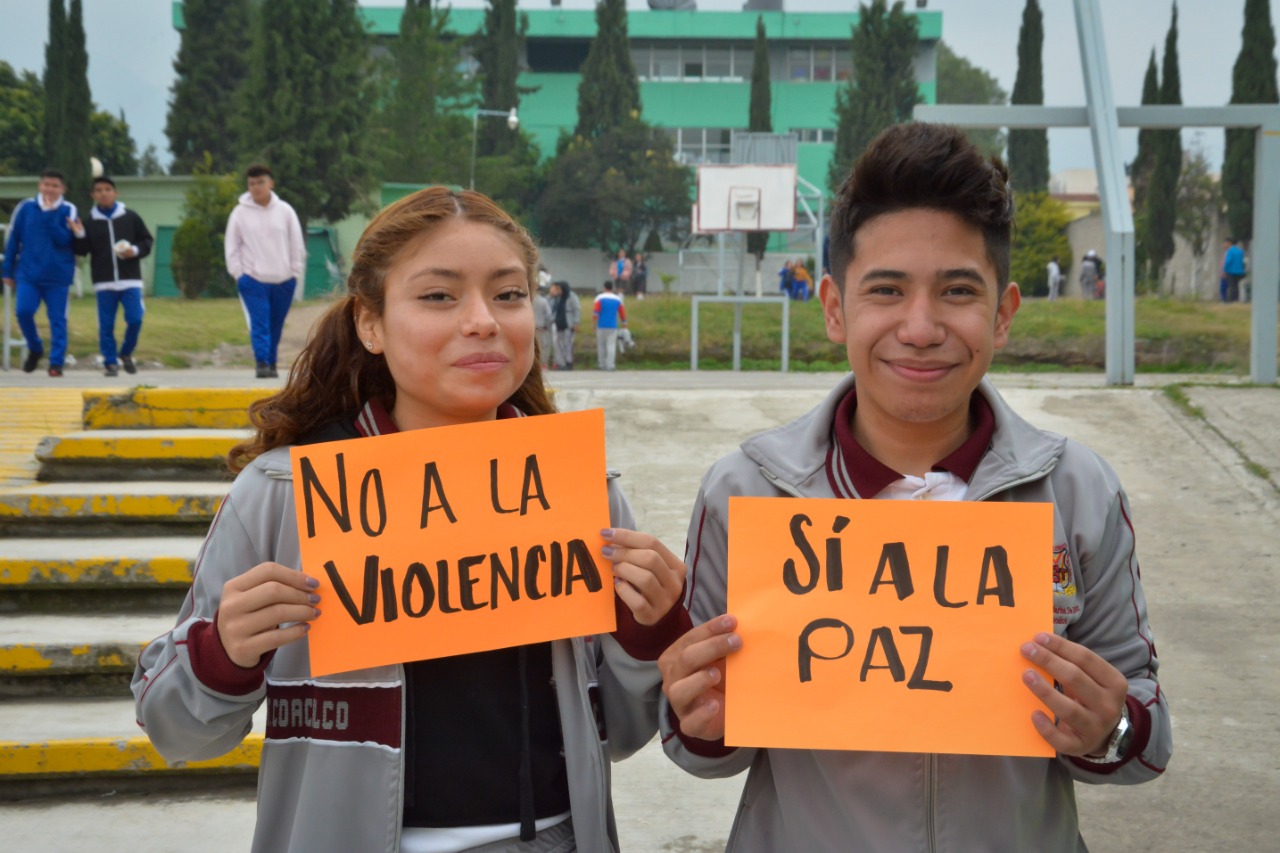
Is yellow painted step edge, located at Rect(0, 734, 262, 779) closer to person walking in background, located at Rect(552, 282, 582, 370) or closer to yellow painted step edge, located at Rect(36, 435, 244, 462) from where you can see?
yellow painted step edge, located at Rect(36, 435, 244, 462)

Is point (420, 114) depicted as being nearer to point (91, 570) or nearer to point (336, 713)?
point (91, 570)

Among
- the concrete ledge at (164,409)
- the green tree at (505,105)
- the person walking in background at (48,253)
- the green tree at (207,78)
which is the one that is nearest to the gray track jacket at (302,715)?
the concrete ledge at (164,409)

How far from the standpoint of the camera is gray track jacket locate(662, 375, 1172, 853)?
1857mm

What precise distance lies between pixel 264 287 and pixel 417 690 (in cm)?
837

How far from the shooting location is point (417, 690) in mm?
1993

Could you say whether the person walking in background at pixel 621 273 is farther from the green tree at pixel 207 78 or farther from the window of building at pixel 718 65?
the window of building at pixel 718 65

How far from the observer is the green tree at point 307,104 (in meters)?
35.8

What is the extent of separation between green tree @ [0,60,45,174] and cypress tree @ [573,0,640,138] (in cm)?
2112

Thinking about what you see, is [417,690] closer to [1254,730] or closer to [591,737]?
[591,737]

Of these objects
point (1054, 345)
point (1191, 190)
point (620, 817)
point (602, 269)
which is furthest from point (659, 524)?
point (602, 269)

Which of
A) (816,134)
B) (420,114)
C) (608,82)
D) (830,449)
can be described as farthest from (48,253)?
(816,134)

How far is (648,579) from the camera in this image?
6.18 ft

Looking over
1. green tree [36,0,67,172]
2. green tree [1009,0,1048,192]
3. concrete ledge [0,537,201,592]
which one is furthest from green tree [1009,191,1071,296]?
concrete ledge [0,537,201,592]

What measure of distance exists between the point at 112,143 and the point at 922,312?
55240 millimetres
